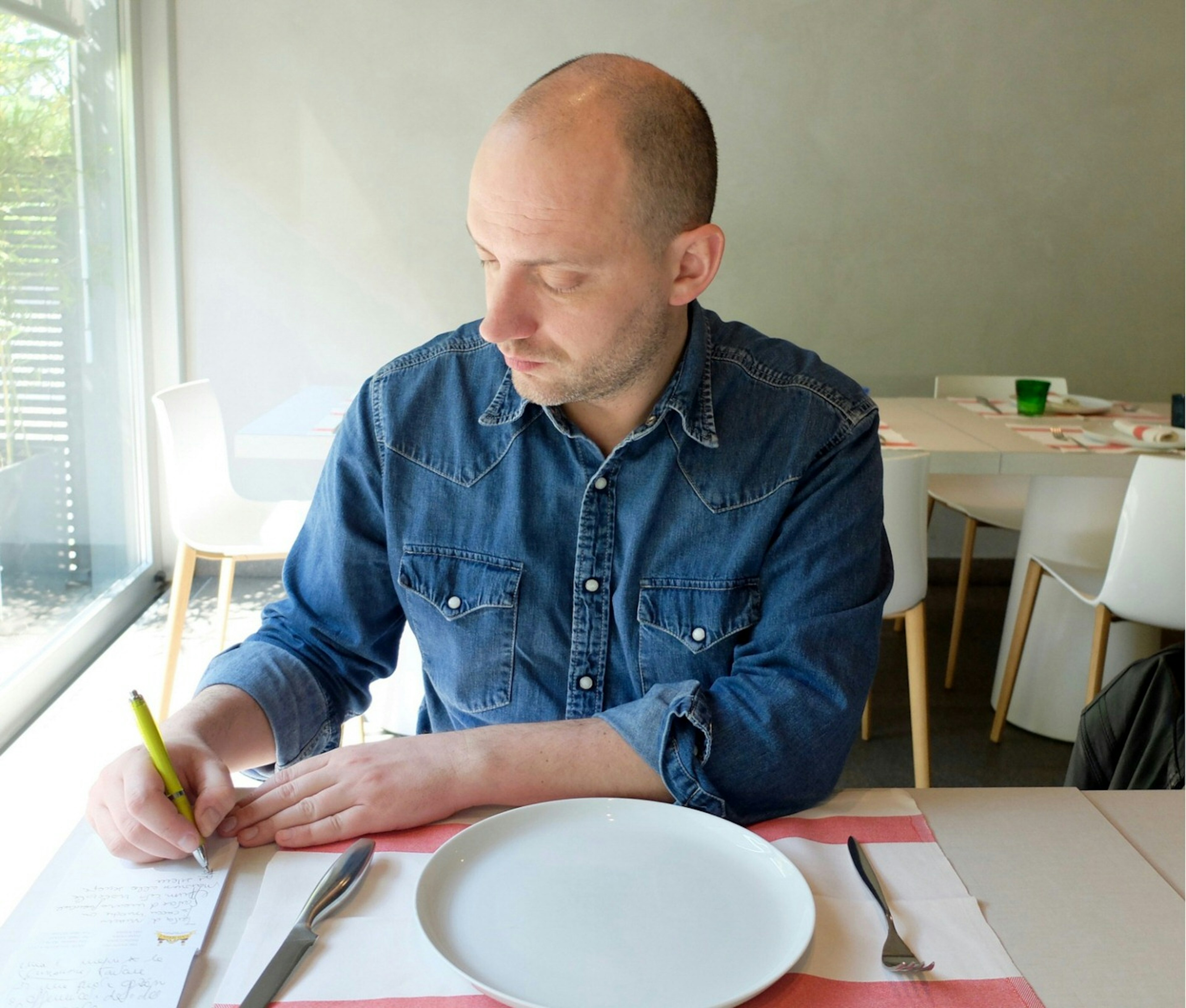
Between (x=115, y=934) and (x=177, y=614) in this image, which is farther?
(x=177, y=614)

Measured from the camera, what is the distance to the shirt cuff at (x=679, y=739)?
0.96 meters

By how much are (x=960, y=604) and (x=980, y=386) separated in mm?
937

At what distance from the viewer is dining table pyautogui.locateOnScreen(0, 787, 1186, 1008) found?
719mm

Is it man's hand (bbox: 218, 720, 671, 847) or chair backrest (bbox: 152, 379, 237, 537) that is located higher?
man's hand (bbox: 218, 720, 671, 847)

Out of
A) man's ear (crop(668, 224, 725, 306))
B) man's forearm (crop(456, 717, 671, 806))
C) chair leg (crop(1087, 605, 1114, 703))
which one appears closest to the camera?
man's forearm (crop(456, 717, 671, 806))

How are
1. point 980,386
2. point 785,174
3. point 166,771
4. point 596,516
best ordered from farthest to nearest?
point 785,174
point 980,386
point 596,516
point 166,771

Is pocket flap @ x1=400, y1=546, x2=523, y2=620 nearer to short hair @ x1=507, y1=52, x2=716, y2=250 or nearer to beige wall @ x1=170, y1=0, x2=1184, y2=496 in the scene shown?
short hair @ x1=507, y1=52, x2=716, y2=250

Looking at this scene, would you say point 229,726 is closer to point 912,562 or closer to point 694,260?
point 694,260

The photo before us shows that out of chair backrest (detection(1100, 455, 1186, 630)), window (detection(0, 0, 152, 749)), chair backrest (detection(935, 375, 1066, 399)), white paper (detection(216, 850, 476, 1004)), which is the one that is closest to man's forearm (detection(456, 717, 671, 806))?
white paper (detection(216, 850, 476, 1004))

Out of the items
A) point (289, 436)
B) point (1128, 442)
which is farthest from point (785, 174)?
point (289, 436)

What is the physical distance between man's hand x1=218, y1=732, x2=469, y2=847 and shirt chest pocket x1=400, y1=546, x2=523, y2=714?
0.83 feet

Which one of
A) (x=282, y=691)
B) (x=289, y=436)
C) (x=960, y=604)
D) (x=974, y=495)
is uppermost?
(x=282, y=691)

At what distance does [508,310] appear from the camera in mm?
1055

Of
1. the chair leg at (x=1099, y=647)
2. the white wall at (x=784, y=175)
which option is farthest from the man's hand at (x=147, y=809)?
the white wall at (x=784, y=175)
